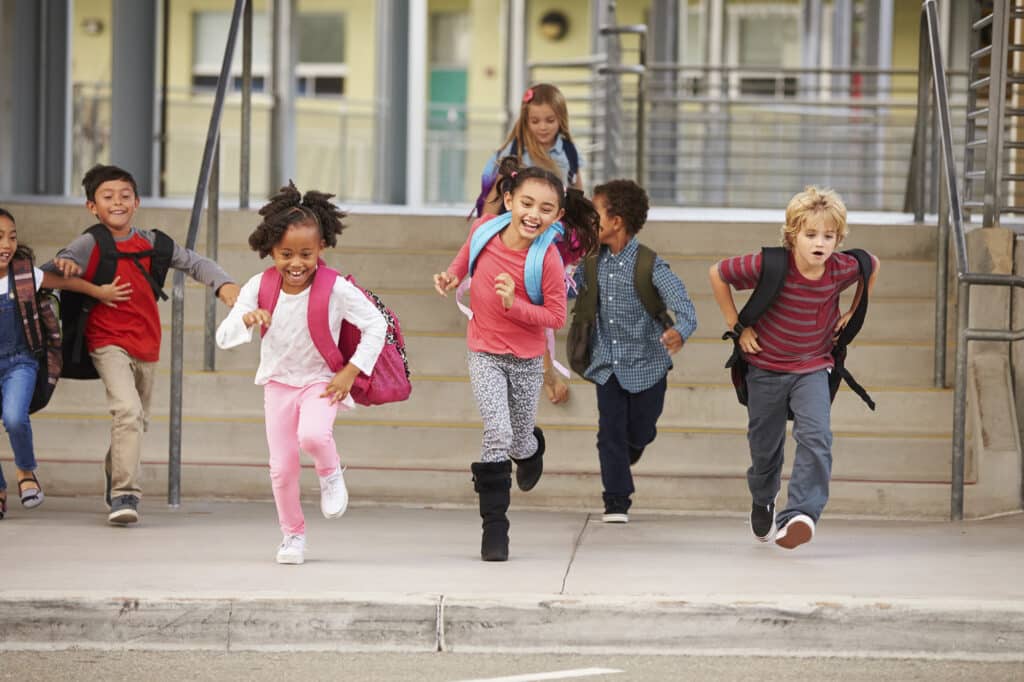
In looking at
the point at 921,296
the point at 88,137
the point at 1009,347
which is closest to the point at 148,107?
the point at 88,137

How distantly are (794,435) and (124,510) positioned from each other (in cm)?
292

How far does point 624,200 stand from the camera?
27.0ft

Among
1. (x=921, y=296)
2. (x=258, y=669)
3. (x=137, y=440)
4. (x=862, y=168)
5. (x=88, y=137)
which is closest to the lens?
(x=258, y=669)

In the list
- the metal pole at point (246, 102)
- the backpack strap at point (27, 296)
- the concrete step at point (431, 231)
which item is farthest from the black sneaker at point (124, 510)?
the concrete step at point (431, 231)

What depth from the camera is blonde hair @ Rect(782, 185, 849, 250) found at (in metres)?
7.00

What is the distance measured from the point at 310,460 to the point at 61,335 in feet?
5.06

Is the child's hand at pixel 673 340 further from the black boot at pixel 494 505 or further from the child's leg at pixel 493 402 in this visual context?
the black boot at pixel 494 505

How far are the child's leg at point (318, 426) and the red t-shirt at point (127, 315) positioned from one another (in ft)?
4.91

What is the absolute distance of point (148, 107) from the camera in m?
15.9

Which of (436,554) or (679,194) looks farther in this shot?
(679,194)

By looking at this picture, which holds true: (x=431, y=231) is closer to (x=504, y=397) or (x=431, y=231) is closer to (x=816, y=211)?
(x=504, y=397)

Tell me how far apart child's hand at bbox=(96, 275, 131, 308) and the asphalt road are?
7.76ft

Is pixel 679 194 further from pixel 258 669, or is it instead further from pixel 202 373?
pixel 258 669

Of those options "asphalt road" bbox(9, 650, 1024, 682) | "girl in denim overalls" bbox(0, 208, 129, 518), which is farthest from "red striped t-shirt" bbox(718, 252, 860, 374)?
"girl in denim overalls" bbox(0, 208, 129, 518)
